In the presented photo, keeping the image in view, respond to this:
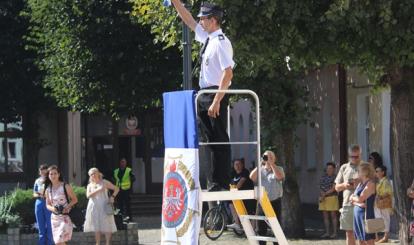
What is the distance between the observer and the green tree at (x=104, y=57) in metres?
28.0

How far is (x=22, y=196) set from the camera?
2284 cm

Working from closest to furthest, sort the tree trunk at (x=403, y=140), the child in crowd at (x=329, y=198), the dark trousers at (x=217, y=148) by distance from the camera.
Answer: the dark trousers at (x=217, y=148) → the tree trunk at (x=403, y=140) → the child in crowd at (x=329, y=198)

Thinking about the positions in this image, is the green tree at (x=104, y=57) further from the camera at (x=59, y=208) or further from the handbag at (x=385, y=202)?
the handbag at (x=385, y=202)

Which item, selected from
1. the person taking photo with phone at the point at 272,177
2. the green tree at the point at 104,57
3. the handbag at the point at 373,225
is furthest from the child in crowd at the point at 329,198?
the handbag at the point at 373,225

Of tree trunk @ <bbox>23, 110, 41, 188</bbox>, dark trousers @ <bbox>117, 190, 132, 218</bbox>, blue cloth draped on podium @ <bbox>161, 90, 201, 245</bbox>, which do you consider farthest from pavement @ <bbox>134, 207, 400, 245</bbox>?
blue cloth draped on podium @ <bbox>161, 90, 201, 245</bbox>

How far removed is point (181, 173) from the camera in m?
9.64

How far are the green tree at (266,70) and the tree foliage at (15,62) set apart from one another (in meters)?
13.4

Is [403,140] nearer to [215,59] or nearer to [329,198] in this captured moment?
[215,59]

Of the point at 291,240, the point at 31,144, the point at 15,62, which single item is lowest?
the point at 291,240

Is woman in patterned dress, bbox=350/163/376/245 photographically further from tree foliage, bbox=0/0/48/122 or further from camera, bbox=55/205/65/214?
tree foliage, bbox=0/0/48/122

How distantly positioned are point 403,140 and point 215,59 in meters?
6.27

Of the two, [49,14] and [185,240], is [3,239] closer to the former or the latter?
[49,14]

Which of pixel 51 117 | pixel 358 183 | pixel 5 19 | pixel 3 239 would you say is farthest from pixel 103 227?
pixel 51 117

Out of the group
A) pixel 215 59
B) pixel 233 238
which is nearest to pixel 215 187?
pixel 215 59
